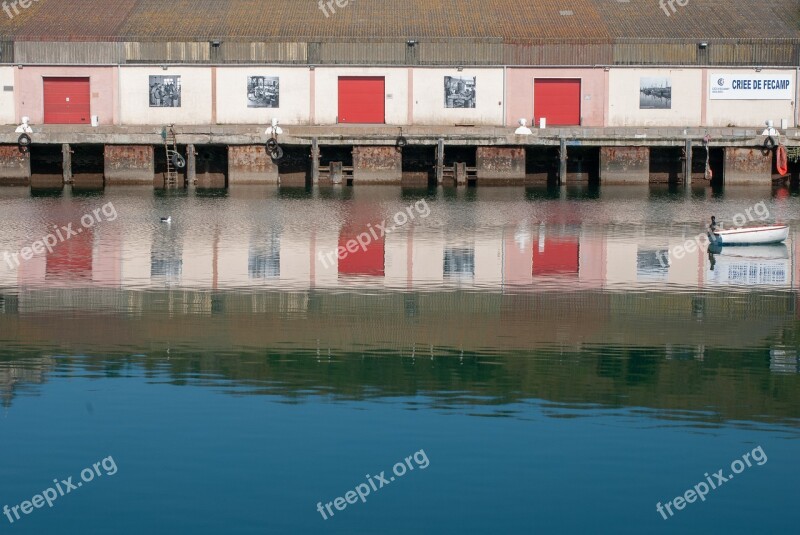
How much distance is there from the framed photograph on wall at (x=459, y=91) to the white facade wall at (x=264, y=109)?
7136 millimetres

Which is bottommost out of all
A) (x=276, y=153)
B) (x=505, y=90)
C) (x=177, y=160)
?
(x=177, y=160)

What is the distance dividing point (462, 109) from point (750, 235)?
1109 inches

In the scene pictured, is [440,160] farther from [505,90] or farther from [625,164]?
[625,164]

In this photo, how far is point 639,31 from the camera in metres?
72.1

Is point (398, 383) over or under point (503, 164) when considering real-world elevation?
under

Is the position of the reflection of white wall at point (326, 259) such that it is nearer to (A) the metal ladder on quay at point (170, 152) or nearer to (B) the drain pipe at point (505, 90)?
(A) the metal ladder on quay at point (170, 152)

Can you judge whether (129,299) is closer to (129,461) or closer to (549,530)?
(129,461)

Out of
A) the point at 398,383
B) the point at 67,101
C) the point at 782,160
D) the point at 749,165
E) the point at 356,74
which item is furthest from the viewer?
the point at 67,101

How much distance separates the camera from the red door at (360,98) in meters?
71.4

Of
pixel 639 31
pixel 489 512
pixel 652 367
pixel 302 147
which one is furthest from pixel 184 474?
pixel 639 31

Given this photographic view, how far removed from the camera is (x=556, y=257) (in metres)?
43.3

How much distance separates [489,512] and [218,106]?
55376 mm

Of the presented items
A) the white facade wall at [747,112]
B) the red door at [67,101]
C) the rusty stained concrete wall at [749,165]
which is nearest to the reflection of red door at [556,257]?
the rusty stained concrete wall at [749,165]

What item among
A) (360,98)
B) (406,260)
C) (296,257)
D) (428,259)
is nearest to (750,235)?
(428,259)
